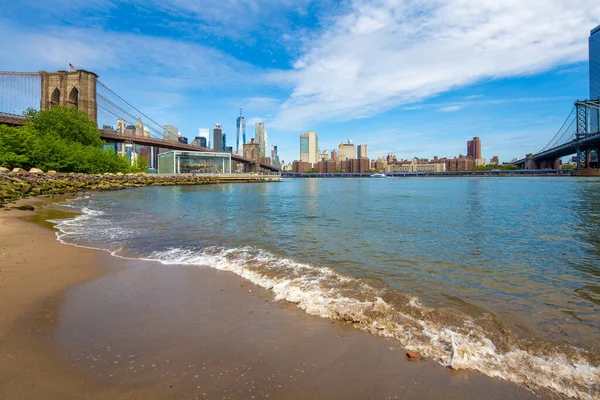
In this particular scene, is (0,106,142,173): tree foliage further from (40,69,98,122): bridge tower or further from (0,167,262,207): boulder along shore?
(40,69,98,122): bridge tower

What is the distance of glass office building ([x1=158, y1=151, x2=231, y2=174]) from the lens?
9481 cm

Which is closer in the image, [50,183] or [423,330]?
[423,330]

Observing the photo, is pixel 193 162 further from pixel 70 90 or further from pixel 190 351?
pixel 190 351

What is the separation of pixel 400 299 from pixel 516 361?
77.0 inches

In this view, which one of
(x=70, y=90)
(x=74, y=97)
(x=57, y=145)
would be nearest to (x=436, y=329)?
(x=57, y=145)

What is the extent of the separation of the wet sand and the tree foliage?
4944cm

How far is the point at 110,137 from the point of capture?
75.8 meters

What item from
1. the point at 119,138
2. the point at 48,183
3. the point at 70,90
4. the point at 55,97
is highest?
the point at 70,90

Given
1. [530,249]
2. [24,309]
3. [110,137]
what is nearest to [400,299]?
[24,309]

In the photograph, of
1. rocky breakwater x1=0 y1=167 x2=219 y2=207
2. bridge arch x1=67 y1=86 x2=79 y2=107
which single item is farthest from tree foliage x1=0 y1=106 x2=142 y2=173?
bridge arch x1=67 y1=86 x2=79 y2=107

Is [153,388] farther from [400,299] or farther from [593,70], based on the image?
[593,70]

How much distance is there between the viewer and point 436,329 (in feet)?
13.8

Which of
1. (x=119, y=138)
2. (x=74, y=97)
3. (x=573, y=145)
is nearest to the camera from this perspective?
(x=74, y=97)

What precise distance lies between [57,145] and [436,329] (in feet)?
201
